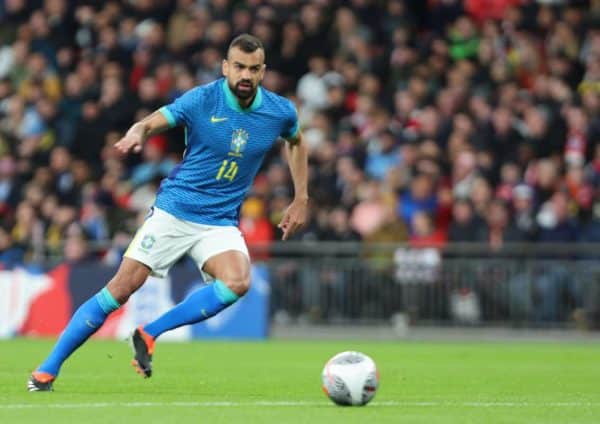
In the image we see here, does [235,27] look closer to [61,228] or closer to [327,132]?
[327,132]

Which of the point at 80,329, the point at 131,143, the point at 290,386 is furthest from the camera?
the point at 290,386

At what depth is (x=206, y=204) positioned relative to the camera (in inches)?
400

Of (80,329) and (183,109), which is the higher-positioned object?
(183,109)

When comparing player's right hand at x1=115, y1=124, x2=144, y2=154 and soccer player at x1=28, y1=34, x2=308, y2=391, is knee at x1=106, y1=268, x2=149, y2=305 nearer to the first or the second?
soccer player at x1=28, y1=34, x2=308, y2=391

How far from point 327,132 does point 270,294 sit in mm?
3050

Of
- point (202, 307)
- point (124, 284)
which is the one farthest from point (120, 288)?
point (202, 307)

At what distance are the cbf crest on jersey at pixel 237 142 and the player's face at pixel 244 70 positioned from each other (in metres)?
0.28

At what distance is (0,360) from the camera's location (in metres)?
13.8

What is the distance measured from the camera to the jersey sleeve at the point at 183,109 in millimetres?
9750

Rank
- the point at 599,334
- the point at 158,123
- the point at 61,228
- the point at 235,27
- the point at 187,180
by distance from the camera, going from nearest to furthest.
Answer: the point at 158,123 → the point at 187,180 → the point at 599,334 → the point at 61,228 → the point at 235,27

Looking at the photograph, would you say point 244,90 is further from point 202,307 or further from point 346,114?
point 346,114

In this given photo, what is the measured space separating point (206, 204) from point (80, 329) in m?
1.24

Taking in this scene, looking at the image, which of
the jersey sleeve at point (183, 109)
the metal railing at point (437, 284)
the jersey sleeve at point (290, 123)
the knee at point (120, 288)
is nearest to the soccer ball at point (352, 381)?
the knee at point (120, 288)

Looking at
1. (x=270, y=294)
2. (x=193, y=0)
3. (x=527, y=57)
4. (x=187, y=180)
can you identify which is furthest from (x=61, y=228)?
(x=187, y=180)
